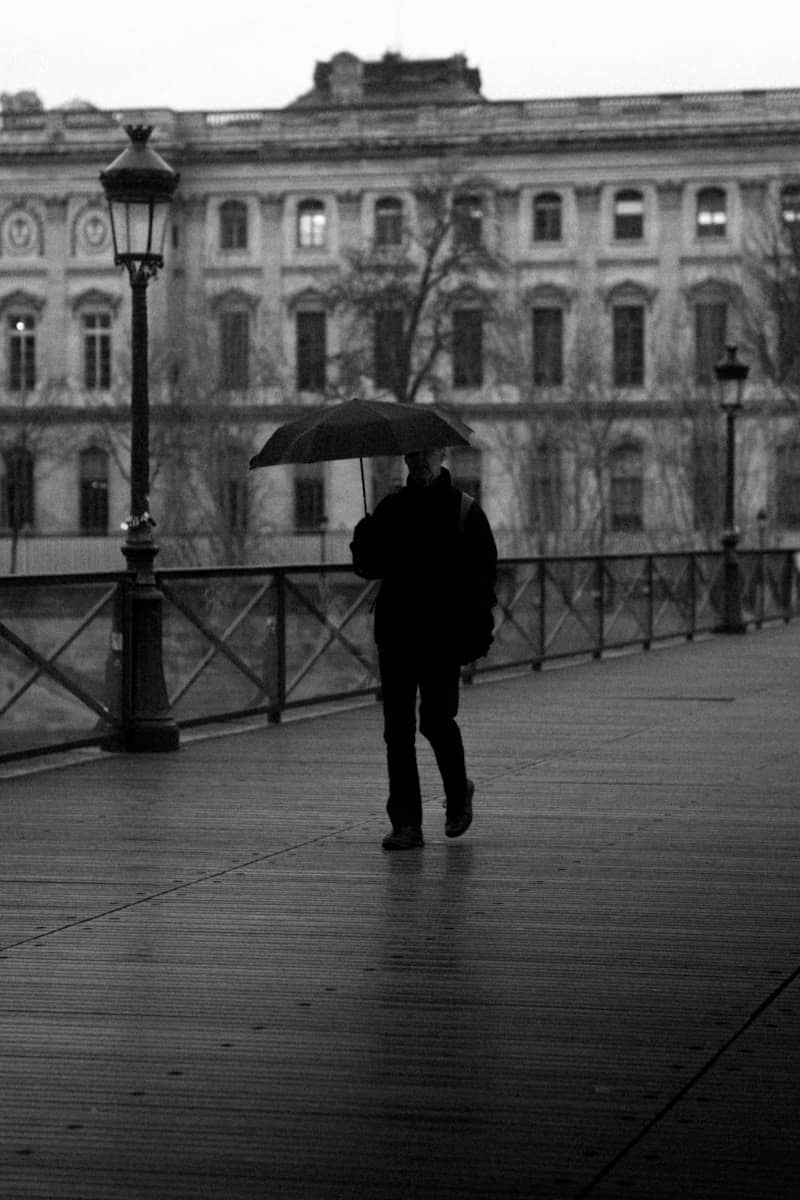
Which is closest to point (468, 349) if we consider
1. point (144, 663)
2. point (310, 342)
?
point (310, 342)

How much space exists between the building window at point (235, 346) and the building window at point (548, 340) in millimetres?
10101

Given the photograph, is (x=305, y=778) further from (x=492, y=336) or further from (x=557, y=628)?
(x=492, y=336)

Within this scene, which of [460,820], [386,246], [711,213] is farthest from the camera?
[711,213]

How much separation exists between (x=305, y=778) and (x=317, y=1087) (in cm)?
750

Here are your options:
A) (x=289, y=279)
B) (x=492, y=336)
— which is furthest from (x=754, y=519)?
(x=289, y=279)

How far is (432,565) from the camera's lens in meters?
10.3

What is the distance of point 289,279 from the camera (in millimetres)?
91125

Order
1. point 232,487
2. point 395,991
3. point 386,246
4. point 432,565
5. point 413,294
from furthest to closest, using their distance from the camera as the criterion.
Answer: point 386,246, point 413,294, point 232,487, point 432,565, point 395,991

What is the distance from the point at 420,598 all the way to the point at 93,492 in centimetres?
8090

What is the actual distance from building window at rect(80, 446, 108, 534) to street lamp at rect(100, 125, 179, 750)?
2921 inches

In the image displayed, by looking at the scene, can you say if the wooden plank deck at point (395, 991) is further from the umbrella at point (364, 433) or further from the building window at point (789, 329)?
the building window at point (789, 329)

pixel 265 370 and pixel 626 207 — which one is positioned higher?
pixel 626 207

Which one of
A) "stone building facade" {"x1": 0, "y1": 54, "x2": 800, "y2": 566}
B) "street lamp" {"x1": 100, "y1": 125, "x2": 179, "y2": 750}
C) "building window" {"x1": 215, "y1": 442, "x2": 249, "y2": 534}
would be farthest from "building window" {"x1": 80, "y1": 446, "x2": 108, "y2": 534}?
"street lamp" {"x1": 100, "y1": 125, "x2": 179, "y2": 750}

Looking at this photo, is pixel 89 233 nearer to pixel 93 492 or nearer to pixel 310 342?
pixel 310 342
